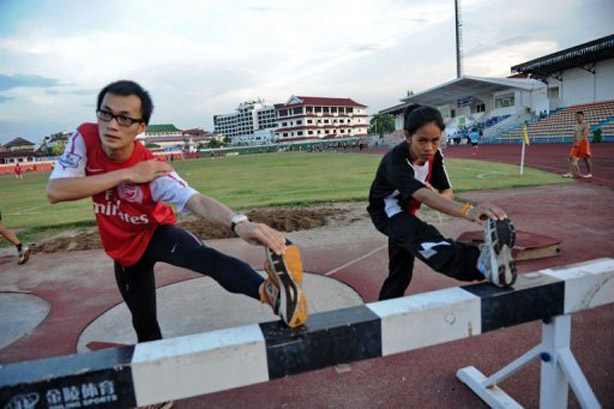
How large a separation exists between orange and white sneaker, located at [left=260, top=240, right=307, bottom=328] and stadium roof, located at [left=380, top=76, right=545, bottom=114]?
119 feet

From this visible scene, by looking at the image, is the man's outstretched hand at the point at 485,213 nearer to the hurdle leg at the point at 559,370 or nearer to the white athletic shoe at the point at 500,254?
the white athletic shoe at the point at 500,254

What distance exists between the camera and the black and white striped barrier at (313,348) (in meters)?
1.19

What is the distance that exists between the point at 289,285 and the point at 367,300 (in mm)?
2405

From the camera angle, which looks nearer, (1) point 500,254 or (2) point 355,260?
(1) point 500,254

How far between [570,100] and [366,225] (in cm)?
3741

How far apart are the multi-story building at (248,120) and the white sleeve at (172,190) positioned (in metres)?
118

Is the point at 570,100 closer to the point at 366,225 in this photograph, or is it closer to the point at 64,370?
the point at 366,225

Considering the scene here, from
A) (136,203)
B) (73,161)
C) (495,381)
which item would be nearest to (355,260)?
(495,381)

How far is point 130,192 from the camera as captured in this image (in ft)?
7.01

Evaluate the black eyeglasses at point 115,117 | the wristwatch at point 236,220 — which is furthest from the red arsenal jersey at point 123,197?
the wristwatch at point 236,220

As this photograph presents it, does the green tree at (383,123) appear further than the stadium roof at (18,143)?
No

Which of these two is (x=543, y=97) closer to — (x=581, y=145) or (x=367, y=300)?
(x=581, y=145)

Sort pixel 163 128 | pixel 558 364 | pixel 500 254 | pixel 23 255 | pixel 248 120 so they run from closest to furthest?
1. pixel 500 254
2. pixel 558 364
3. pixel 23 255
4. pixel 163 128
5. pixel 248 120

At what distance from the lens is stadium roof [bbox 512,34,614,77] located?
29.6 metres
